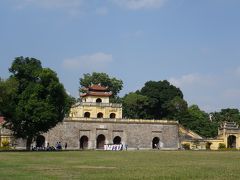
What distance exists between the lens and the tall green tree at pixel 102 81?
10425cm

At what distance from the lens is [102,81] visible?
104188 mm

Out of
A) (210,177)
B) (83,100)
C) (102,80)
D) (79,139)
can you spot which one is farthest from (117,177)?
(102,80)

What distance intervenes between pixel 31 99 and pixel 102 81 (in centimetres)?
5576

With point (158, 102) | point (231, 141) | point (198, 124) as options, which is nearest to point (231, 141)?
point (231, 141)

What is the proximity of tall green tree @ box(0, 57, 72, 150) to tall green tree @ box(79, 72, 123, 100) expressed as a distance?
5178 centimetres

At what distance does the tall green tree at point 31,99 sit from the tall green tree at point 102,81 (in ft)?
170

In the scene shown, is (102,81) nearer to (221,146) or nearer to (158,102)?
→ (158,102)

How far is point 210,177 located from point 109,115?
205 ft

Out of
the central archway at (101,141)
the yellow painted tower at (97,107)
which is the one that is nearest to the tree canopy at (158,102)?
the yellow painted tower at (97,107)

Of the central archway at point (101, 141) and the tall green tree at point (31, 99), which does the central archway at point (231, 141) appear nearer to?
the central archway at point (101, 141)

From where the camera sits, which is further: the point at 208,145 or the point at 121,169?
the point at 208,145

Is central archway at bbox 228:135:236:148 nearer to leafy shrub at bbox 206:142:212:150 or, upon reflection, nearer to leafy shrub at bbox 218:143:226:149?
leafy shrub at bbox 206:142:212:150

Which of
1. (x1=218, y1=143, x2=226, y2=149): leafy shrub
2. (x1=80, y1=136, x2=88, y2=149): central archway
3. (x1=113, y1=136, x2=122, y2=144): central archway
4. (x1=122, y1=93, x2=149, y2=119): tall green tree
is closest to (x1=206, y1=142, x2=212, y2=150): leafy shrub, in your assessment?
(x1=218, y1=143, x2=226, y2=149): leafy shrub

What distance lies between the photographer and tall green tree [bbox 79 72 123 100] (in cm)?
10425
